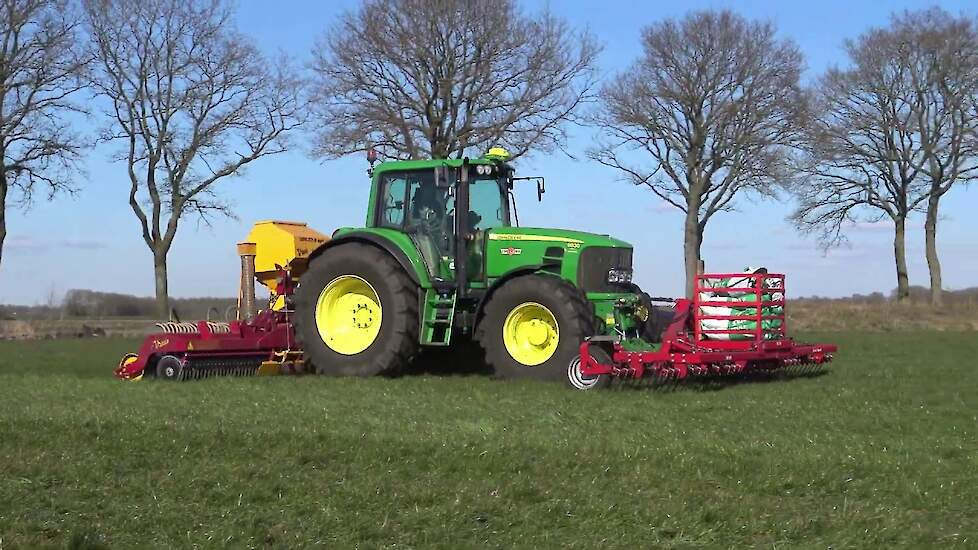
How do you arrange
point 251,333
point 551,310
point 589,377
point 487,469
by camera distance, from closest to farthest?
point 487,469, point 589,377, point 551,310, point 251,333

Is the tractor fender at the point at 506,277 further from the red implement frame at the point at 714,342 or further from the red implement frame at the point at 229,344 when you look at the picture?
the red implement frame at the point at 229,344

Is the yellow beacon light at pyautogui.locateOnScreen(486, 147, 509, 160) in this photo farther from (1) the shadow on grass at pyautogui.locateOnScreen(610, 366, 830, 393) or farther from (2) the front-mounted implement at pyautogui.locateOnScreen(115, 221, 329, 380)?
(1) the shadow on grass at pyautogui.locateOnScreen(610, 366, 830, 393)

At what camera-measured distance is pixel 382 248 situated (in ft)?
44.8

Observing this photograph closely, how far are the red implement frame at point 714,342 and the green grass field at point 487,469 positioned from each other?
479mm

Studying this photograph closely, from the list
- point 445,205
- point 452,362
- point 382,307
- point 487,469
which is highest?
point 445,205

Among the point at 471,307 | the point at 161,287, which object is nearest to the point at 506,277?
the point at 471,307

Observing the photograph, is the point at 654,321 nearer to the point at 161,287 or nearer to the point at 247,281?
the point at 247,281

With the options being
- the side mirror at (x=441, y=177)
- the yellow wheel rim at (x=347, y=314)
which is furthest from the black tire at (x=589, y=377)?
the yellow wheel rim at (x=347, y=314)

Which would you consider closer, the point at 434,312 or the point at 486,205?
the point at 434,312

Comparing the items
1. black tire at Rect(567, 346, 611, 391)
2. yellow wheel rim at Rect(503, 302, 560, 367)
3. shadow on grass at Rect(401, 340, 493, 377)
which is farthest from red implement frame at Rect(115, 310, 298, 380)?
black tire at Rect(567, 346, 611, 391)

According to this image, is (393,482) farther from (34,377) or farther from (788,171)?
(788,171)

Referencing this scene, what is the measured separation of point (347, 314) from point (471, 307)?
1616 mm

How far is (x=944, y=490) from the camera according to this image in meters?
6.61

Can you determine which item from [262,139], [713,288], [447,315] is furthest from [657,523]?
[262,139]
